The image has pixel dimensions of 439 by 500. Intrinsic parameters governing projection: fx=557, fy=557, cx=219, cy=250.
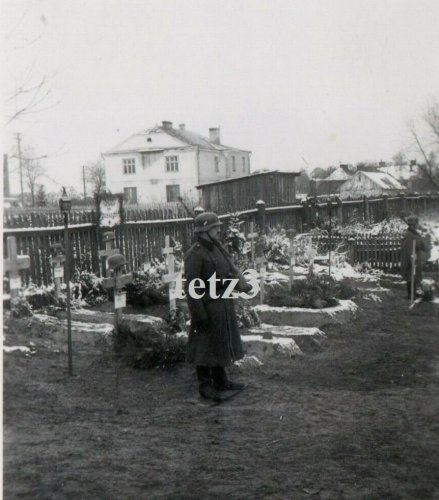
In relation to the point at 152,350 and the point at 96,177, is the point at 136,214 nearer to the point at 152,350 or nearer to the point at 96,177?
the point at 96,177

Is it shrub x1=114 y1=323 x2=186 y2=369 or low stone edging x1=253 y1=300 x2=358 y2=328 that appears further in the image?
low stone edging x1=253 y1=300 x2=358 y2=328

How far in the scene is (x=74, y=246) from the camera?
7133mm

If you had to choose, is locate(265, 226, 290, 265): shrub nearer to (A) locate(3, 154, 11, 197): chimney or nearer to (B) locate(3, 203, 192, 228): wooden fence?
(B) locate(3, 203, 192, 228): wooden fence

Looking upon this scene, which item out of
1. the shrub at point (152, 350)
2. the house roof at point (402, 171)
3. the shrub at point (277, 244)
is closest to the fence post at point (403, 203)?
the house roof at point (402, 171)

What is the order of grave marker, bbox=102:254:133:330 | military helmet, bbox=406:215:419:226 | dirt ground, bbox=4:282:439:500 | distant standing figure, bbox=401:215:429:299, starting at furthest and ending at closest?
distant standing figure, bbox=401:215:429:299
military helmet, bbox=406:215:419:226
grave marker, bbox=102:254:133:330
dirt ground, bbox=4:282:439:500

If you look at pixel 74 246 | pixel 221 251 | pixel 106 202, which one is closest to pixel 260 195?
pixel 106 202

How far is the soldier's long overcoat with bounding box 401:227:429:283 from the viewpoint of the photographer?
8.18 metres

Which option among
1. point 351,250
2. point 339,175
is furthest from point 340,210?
point 339,175

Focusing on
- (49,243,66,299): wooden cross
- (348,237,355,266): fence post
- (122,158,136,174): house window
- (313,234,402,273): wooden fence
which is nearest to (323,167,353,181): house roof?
(313,234,402,273): wooden fence

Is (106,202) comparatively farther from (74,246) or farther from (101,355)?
(101,355)

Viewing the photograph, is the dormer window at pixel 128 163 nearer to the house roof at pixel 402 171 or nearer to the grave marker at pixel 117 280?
the grave marker at pixel 117 280

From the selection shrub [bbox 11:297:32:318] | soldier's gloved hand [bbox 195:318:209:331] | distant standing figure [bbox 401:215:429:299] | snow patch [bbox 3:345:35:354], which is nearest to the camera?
snow patch [bbox 3:345:35:354]

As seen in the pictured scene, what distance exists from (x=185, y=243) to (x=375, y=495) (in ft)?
16.4

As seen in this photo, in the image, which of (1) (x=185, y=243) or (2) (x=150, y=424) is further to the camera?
(1) (x=185, y=243)
